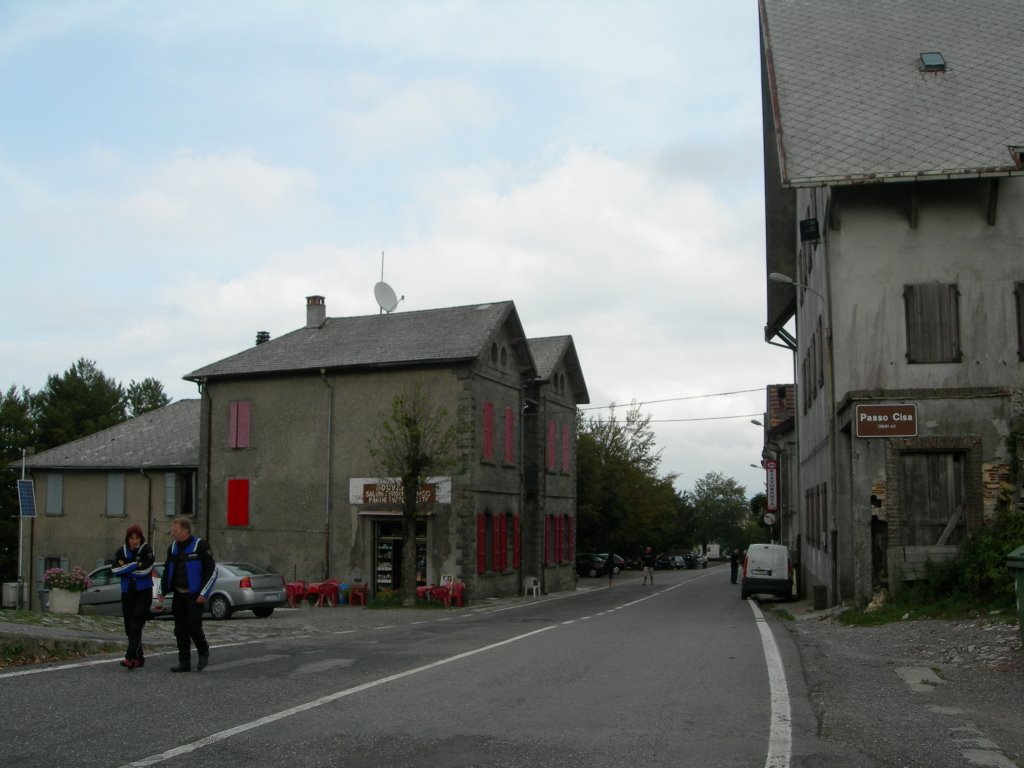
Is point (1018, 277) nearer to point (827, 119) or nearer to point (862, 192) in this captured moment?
point (862, 192)

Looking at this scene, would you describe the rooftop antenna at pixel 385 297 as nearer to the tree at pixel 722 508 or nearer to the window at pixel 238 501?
the window at pixel 238 501

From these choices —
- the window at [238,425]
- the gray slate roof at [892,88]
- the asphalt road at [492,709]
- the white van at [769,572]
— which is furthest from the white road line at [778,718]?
the window at [238,425]

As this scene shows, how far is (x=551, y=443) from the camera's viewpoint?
4241 centimetres

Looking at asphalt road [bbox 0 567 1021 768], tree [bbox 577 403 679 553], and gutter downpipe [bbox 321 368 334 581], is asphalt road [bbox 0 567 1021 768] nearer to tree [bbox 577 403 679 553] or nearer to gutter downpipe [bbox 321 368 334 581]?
gutter downpipe [bbox 321 368 334 581]

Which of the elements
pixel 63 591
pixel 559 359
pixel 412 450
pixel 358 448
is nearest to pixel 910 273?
pixel 412 450

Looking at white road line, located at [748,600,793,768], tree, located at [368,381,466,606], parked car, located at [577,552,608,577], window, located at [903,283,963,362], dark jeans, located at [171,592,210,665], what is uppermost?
window, located at [903,283,963,362]

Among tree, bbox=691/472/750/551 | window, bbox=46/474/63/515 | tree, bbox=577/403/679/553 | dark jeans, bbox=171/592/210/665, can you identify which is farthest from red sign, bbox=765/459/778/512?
tree, bbox=691/472/750/551

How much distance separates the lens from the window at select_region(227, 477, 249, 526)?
35.7 meters

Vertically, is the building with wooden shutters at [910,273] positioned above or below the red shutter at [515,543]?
above

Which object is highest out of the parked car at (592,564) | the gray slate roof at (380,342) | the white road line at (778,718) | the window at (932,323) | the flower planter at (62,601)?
the gray slate roof at (380,342)

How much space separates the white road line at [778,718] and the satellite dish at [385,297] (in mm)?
27658

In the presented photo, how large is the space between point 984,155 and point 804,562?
1617 centimetres

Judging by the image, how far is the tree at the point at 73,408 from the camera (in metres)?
71.9

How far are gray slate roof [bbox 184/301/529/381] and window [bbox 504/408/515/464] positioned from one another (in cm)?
253
